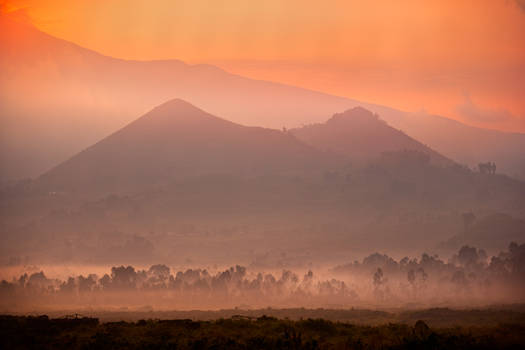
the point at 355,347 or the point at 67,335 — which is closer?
the point at 355,347

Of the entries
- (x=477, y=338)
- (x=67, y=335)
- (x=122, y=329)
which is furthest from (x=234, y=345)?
(x=477, y=338)

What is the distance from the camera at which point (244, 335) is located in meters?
93.8

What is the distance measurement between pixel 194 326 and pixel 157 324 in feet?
17.3

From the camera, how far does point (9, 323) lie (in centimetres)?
10212

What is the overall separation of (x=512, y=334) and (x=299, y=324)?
27657mm

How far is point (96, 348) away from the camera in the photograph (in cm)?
9188

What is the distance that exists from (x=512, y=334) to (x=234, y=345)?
114ft

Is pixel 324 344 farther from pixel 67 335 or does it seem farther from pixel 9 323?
pixel 9 323

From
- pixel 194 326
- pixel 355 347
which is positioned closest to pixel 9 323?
pixel 194 326

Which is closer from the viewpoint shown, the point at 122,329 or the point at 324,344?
the point at 324,344

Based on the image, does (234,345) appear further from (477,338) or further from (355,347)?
(477,338)

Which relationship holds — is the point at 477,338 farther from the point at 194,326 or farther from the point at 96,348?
the point at 96,348

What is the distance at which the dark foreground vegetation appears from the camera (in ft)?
291

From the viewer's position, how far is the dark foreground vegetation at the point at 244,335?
8869cm
